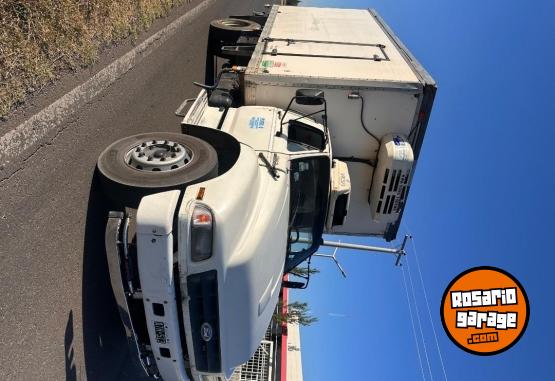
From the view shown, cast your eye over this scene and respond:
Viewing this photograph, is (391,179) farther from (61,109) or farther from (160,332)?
(61,109)

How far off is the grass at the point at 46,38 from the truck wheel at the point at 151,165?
36.4 inches

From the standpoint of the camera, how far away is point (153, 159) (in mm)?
4281

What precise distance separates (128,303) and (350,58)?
5116 mm

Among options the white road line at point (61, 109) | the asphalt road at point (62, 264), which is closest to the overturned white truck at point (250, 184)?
the asphalt road at point (62, 264)

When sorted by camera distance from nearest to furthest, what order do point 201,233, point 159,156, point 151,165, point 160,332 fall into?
point 201,233 < point 160,332 < point 151,165 < point 159,156

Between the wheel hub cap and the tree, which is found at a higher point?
the wheel hub cap

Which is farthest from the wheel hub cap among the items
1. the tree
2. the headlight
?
the tree

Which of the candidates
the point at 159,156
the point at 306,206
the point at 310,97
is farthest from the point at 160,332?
the point at 310,97

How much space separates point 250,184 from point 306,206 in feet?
4.90

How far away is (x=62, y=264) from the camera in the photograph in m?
4.01

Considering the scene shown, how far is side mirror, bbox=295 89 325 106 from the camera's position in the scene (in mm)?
5637

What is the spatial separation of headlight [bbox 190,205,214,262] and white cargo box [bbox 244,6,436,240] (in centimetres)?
324

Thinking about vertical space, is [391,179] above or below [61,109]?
below

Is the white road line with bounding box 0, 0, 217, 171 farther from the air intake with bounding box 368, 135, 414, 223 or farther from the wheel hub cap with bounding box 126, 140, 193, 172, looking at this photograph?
the air intake with bounding box 368, 135, 414, 223
